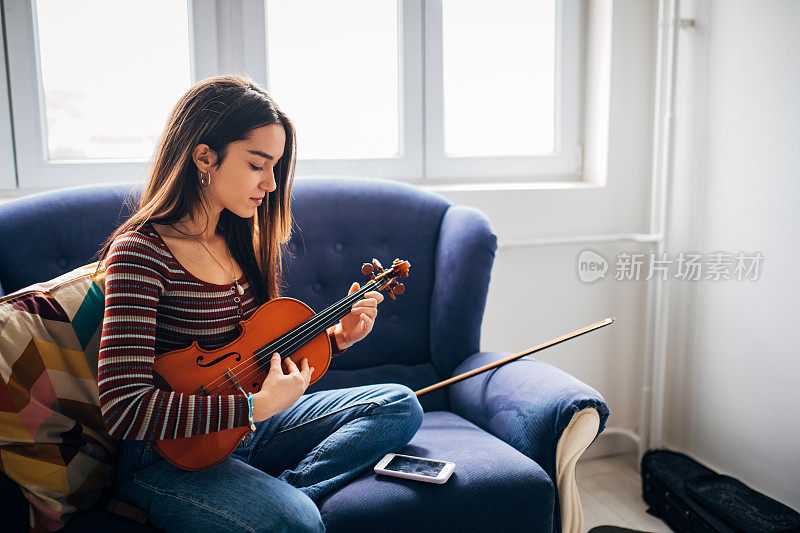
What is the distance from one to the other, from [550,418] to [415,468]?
31 centimetres

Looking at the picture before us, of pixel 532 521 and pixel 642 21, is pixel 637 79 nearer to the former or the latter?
pixel 642 21

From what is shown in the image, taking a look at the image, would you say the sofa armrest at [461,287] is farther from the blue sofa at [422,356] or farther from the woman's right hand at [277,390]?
the woman's right hand at [277,390]

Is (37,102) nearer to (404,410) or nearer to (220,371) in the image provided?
(220,371)

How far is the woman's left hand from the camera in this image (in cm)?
133

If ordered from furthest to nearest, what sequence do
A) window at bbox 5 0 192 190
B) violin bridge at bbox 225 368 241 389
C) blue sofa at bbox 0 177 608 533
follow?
1. window at bbox 5 0 192 190
2. blue sofa at bbox 0 177 608 533
3. violin bridge at bbox 225 368 241 389

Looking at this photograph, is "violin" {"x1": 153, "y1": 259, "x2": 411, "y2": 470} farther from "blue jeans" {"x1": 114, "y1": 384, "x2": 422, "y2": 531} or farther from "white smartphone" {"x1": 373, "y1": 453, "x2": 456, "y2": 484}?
"white smartphone" {"x1": 373, "y1": 453, "x2": 456, "y2": 484}

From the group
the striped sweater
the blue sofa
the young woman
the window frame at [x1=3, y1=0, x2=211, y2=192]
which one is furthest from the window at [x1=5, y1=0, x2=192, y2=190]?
the striped sweater

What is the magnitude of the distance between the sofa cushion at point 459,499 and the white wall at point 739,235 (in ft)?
3.47

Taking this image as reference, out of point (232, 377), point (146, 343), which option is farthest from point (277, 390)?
point (146, 343)

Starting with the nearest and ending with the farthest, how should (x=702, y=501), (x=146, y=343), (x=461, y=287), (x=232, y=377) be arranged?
(x=146, y=343) → (x=232, y=377) → (x=461, y=287) → (x=702, y=501)

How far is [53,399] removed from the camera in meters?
1.14

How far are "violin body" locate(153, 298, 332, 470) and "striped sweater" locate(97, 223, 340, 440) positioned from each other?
5 cm

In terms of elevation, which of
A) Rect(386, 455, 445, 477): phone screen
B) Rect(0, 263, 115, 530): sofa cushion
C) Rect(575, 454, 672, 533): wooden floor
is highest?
Rect(0, 263, 115, 530): sofa cushion

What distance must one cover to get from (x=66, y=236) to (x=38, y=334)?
484 mm
